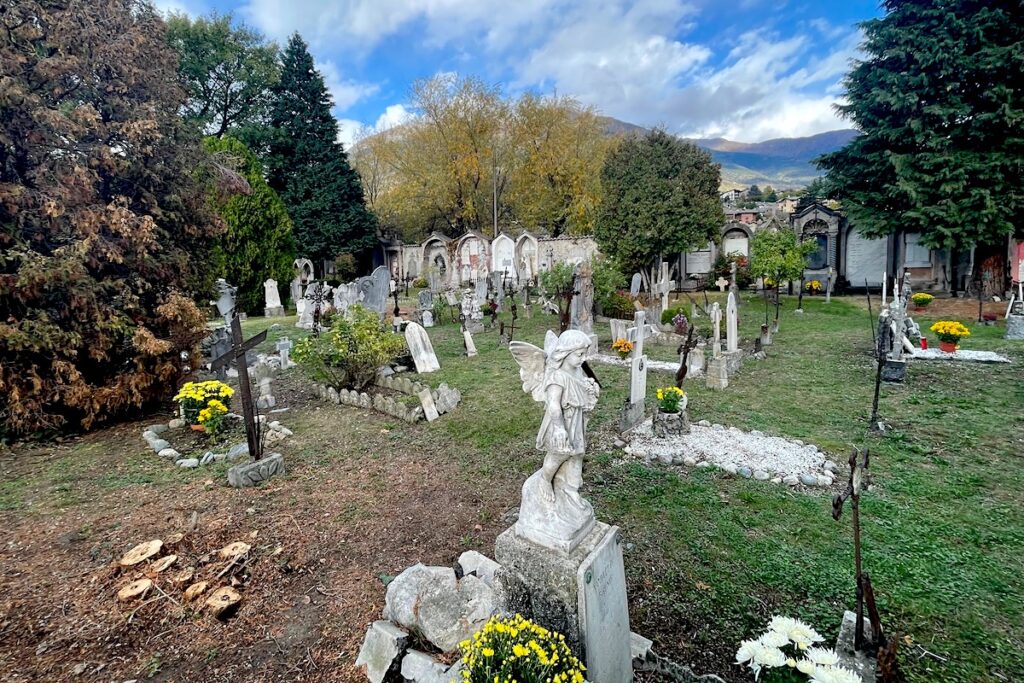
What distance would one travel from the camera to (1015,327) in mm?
12156

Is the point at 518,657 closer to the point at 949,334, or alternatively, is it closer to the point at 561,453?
the point at 561,453

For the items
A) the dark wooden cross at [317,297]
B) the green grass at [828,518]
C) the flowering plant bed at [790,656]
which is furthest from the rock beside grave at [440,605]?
the dark wooden cross at [317,297]

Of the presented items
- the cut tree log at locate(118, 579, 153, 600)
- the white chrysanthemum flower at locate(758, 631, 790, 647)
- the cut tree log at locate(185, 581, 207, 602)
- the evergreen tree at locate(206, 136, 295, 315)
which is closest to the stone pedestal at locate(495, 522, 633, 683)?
the white chrysanthemum flower at locate(758, 631, 790, 647)

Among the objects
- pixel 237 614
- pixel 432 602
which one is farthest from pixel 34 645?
pixel 432 602

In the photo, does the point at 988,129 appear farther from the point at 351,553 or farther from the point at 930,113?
the point at 351,553

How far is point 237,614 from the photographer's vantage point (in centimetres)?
385

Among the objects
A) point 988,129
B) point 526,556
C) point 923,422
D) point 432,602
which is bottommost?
point 923,422

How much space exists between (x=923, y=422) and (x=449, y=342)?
1026 centimetres

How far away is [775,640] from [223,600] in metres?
3.75

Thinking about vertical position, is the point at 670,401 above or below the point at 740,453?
above

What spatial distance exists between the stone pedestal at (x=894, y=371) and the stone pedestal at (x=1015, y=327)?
5651 millimetres

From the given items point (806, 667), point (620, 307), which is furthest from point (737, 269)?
point (806, 667)

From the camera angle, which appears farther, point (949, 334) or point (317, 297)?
point (317, 297)

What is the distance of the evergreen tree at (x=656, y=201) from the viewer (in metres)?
20.8
